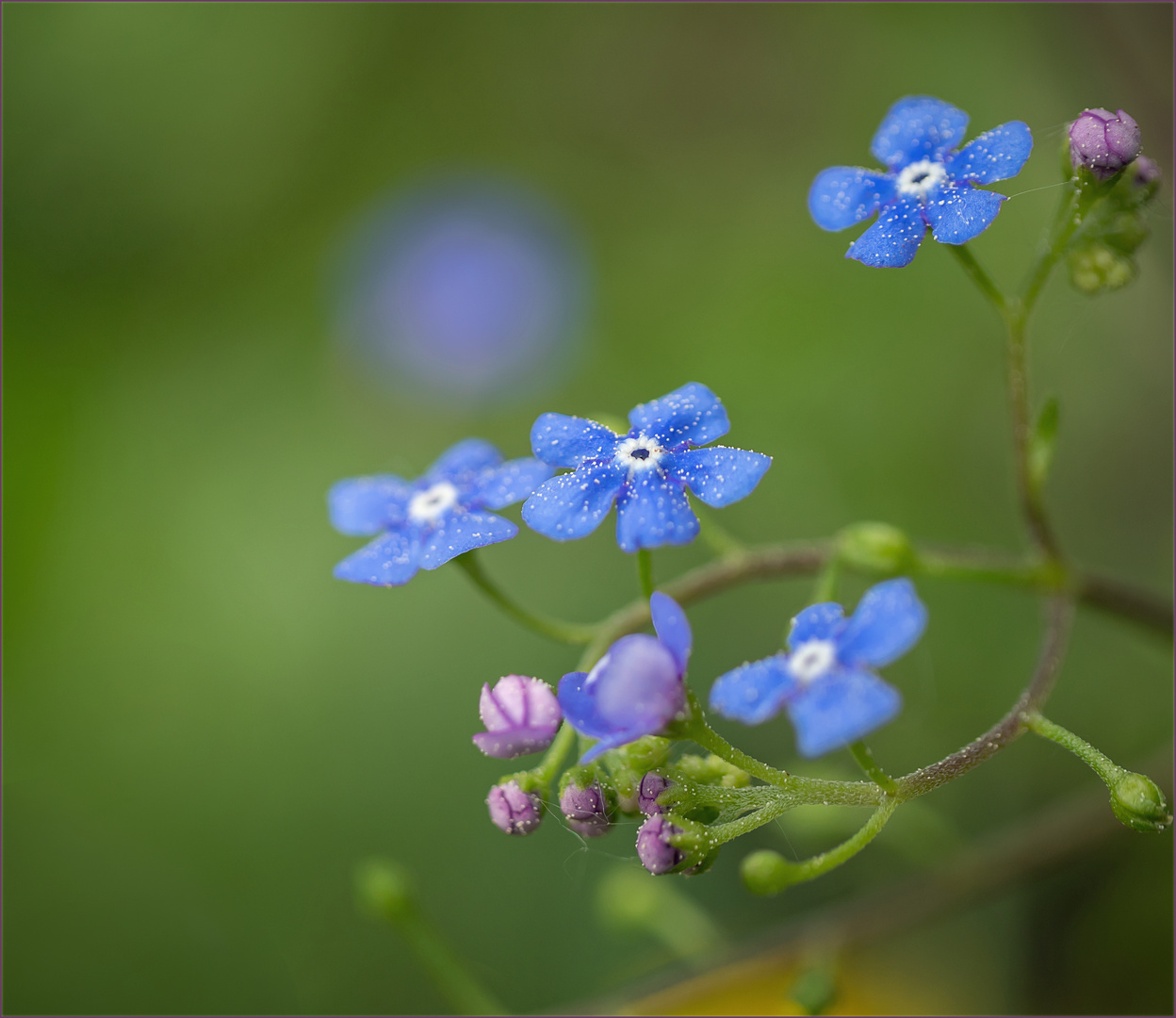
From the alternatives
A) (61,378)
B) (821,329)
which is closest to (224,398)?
(61,378)

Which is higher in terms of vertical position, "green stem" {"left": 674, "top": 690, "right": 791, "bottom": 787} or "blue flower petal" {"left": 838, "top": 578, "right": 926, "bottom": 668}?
"blue flower petal" {"left": 838, "top": 578, "right": 926, "bottom": 668}

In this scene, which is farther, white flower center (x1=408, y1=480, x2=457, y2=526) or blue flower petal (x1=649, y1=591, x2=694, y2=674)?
white flower center (x1=408, y1=480, x2=457, y2=526)

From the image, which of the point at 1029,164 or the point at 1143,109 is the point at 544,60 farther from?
the point at 1143,109

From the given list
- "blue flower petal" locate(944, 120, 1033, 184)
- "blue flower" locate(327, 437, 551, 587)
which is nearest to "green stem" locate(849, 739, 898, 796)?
"blue flower" locate(327, 437, 551, 587)

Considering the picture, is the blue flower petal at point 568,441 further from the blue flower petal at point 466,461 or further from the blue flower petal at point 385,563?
the blue flower petal at point 466,461

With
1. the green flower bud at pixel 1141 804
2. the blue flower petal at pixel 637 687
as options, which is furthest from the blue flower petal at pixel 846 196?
the green flower bud at pixel 1141 804

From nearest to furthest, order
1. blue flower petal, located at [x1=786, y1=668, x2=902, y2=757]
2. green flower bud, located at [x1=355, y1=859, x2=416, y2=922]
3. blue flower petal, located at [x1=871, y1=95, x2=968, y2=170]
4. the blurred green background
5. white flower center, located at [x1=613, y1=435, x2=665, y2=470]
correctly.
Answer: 1. blue flower petal, located at [x1=786, y1=668, x2=902, y2=757]
2. white flower center, located at [x1=613, y1=435, x2=665, y2=470]
3. blue flower petal, located at [x1=871, y1=95, x2=968, y2=170]
4. green flower bud, located at [x1=355, y1=859, x2=416, y2=922]
5. the blurred green background

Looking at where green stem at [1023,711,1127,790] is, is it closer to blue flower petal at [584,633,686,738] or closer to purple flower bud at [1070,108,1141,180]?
blue flower petal at [584,633,686,738]
